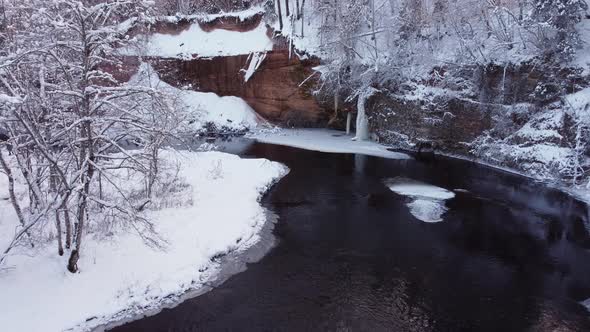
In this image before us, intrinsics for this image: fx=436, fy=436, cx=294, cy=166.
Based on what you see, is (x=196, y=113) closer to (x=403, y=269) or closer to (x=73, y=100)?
(x=73, y=100)

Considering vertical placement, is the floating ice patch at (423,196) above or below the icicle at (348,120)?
below

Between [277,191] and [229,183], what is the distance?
2.07 metres

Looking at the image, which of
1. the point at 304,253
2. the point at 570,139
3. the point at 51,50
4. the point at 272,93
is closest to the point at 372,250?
the point at 304,253

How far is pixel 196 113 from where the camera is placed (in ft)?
89.4

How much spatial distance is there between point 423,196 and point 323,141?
11.4m

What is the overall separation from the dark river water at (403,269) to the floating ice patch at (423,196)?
358 millimetres

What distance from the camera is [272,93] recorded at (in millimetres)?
33562

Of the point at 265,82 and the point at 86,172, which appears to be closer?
the point at 86,172

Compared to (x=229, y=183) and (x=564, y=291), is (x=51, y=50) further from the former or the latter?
(x=564, y=291)

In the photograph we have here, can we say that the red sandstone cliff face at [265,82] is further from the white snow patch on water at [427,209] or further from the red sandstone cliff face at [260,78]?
the white snow patch on water at [427,209]

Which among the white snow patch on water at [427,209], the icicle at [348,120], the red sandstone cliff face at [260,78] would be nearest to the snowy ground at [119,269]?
the white snow patch on water at [427,209]

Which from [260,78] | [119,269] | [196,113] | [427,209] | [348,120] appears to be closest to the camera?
[119,269]

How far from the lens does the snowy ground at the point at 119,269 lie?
356 inches

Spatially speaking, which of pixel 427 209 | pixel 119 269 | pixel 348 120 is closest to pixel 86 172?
pixel 119 269
